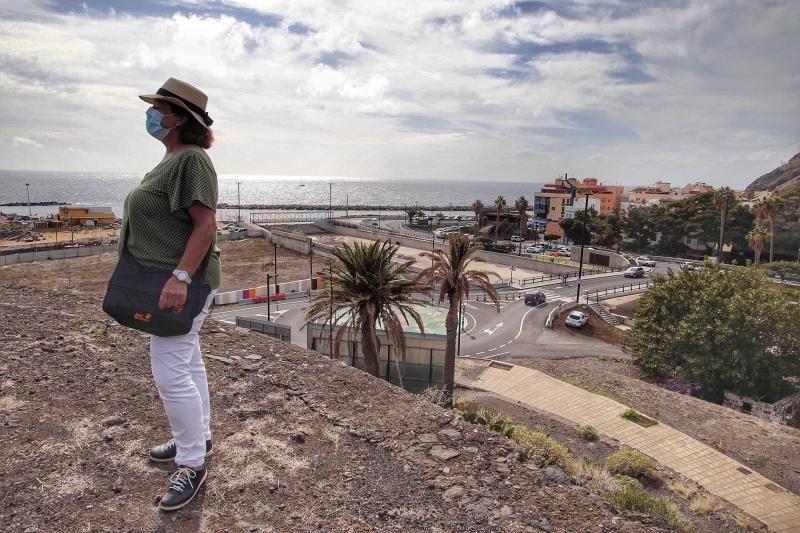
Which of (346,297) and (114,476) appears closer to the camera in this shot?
(114,476)

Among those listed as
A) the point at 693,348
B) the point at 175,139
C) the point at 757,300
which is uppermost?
the point at 175,139

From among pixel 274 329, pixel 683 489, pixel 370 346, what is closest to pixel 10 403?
pixel 683 489

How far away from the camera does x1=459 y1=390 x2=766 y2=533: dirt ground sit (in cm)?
1024

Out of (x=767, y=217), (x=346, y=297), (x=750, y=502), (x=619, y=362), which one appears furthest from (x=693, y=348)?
(x=767, y=217)

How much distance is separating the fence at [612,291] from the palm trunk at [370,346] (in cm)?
2794

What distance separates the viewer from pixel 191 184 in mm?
3020

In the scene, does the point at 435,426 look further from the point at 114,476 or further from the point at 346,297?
the point at 346,297

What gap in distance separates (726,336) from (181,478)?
26716 millimetres

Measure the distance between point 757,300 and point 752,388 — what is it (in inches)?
175

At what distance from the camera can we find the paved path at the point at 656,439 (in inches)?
525

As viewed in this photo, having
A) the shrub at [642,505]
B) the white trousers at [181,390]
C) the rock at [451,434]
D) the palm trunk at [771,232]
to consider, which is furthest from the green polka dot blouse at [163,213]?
the palm trunk at [771,232]

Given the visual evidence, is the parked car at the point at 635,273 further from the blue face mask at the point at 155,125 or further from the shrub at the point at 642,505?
the blue face mask at the point at 155,125

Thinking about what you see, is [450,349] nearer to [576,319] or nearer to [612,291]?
[576,319]

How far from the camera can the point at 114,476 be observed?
3521 mm
